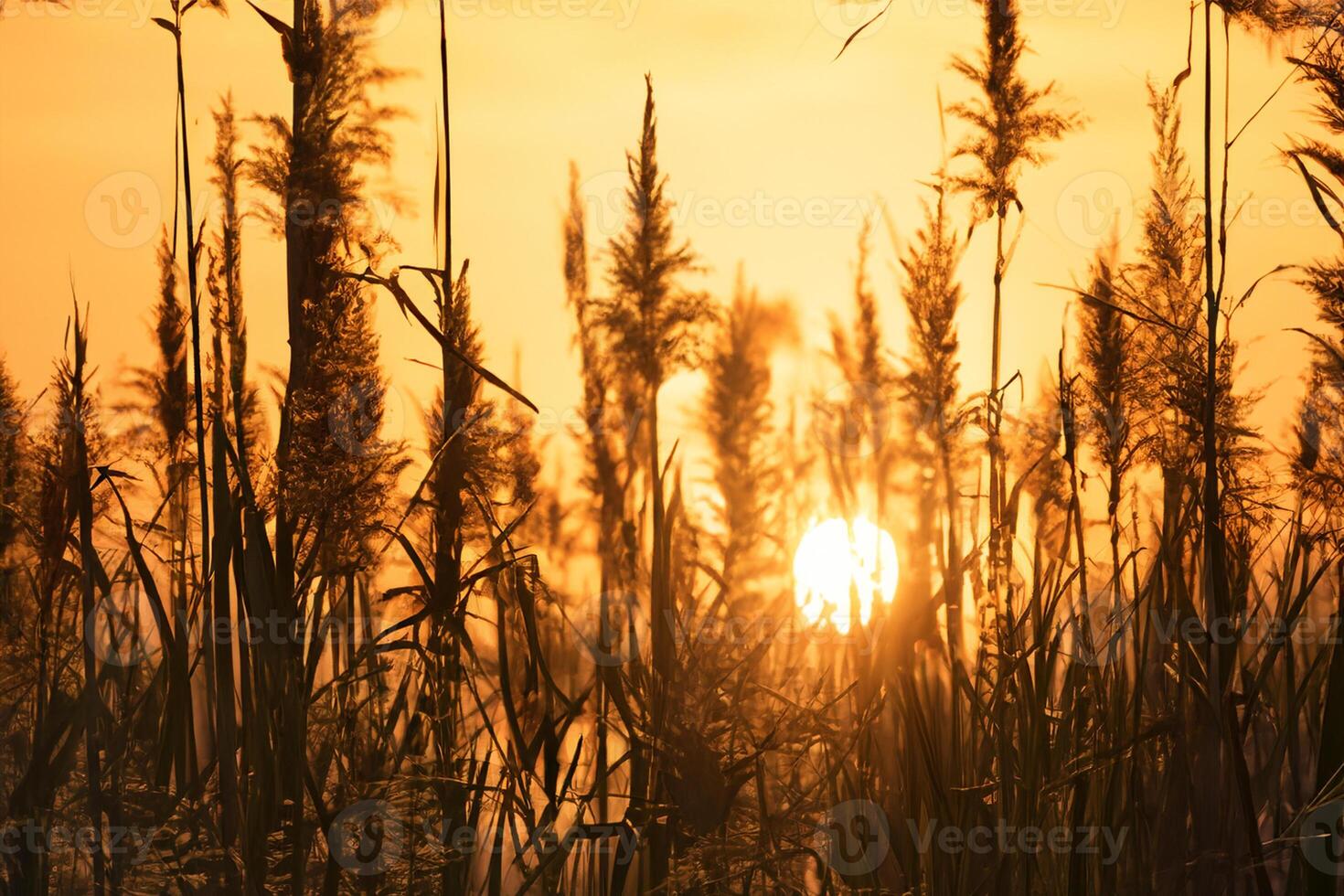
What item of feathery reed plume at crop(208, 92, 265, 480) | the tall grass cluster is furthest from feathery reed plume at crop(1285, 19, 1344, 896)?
feathery reed plume at crop(208, 92, 265, 480)

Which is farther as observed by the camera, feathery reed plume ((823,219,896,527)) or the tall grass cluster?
feathery reed plume ((823,219,896,527))

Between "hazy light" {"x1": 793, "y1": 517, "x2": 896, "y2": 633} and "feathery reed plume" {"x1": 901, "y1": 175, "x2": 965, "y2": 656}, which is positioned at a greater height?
"feathery reed plume" {"x1": 901, "y1": 175, "x2": 965, "y2": 656}

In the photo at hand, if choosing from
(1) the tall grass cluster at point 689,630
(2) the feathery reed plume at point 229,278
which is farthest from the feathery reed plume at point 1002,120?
(2) the feathery reed plume at point 229,278

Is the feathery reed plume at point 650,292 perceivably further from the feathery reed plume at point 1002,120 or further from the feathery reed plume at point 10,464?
the feathery reed plume at point 10,464

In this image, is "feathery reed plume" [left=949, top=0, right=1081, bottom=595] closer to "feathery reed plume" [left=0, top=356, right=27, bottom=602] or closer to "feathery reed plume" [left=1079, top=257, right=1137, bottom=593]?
"feathery reed plume" [left=1079, top=257, right=1137, bottom=593]

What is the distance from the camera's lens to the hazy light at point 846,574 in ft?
8.36

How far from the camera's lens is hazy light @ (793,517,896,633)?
2.55 metres

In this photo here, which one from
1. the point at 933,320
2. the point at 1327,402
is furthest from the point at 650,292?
the point at 1327,402

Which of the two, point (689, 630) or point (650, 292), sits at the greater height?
point (650, 292)

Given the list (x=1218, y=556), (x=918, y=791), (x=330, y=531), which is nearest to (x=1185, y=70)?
(x=1218, y=556)

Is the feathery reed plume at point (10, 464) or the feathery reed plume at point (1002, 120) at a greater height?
the feathery reed plume at point (1002, 120)

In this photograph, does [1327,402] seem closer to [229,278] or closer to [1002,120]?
[1002,120]

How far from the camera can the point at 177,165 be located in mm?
2396

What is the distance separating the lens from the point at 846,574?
257cm
